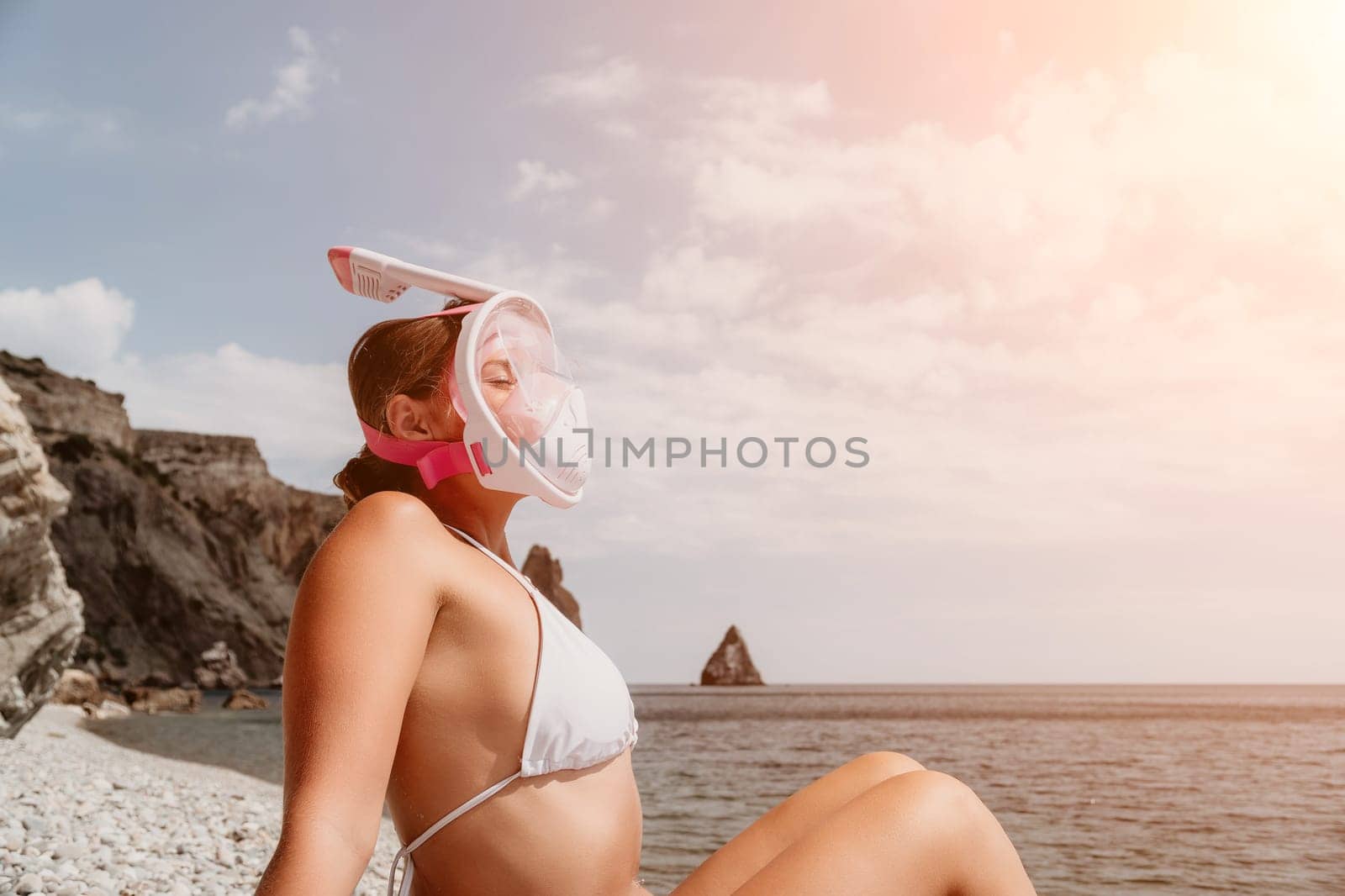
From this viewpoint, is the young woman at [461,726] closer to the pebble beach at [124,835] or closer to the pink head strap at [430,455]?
the pink head strap at [430,455]

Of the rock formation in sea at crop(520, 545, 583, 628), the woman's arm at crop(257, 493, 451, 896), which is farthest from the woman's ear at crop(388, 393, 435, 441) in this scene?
the rock formation in sea at crop(520, 545, 583, 628)

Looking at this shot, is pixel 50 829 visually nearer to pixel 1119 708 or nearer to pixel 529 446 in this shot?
pixel 529 446

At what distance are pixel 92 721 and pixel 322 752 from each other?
1221 inches

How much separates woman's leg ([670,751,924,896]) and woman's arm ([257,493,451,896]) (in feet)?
2.74

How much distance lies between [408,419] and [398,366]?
11 centimetres

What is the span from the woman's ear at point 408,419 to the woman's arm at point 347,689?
0.40 meters

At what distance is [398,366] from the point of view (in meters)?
1.89

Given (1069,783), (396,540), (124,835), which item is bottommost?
(1069,783)

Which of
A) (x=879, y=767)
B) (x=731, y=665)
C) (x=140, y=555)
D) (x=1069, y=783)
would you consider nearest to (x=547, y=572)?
(x=140, y=555)

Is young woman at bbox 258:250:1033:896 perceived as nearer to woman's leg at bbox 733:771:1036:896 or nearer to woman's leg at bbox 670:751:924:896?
woman's leg at bbox 733:771:1036:896

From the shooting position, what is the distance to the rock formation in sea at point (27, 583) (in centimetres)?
928

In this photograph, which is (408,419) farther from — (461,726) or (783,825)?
(783,825)

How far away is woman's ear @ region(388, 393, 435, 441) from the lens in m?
1.85

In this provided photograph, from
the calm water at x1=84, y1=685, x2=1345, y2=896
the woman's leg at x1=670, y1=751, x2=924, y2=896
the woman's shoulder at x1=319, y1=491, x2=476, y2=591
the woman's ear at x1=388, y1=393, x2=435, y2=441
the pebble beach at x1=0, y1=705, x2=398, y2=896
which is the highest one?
the woman's ear at x1=388, y1=393, x2=435, y2=441
